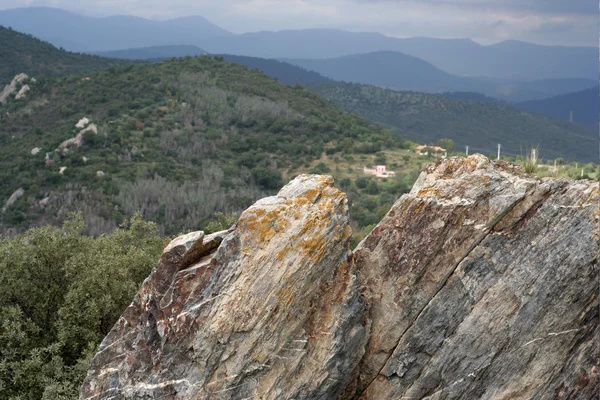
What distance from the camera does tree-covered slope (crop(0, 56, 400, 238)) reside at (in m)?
49.4

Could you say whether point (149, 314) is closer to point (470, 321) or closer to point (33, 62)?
point (470, 321)

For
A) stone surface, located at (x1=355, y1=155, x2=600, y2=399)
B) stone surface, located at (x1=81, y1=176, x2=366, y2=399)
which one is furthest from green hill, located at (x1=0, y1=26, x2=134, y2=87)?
stone surface, located at (x1=355, y1=155, x2=600, y2=399)

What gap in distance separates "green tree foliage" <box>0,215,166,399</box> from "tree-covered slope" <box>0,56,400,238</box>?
28664mm

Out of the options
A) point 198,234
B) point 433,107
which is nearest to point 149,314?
point 198,234

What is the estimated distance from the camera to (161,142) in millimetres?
67000

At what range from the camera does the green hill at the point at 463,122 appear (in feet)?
448

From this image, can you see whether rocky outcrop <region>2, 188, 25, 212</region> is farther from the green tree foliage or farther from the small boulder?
the green tree foliage

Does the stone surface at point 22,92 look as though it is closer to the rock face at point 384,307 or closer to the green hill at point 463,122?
the green hill at point 463,122

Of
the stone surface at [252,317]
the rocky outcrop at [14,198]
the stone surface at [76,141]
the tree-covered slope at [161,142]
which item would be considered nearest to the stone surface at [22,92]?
the tree-covered slope at [161,142]

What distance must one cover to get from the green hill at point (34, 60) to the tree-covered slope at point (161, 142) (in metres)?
29.2

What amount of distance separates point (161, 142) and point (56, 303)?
55155 mm

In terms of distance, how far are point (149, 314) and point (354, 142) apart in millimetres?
68240

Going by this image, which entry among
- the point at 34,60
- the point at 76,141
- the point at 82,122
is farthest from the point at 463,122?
the point at 76,141

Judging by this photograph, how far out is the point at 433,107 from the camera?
6609 inches
